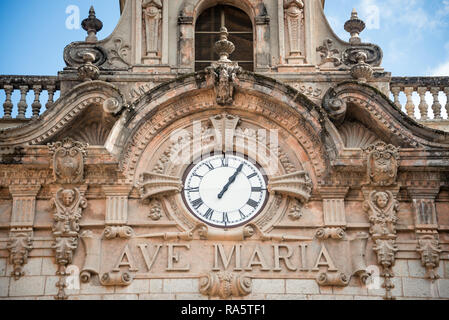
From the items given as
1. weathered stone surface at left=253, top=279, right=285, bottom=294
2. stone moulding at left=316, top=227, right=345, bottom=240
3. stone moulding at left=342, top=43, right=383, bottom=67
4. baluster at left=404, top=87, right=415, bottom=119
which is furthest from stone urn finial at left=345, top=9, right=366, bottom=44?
weathered stone surface at left=253, top=279, right=285, bottom=294

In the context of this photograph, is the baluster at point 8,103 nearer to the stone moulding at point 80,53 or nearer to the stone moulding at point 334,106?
the stone moulding at point 80,53

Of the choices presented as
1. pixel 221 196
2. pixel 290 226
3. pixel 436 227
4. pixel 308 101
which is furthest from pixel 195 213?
pixel 436 227

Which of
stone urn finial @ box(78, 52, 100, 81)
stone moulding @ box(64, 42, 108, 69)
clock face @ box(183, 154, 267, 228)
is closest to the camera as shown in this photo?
clock face @ box(183, 154, 267, 228)

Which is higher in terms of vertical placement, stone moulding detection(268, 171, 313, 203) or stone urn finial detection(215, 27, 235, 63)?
stone urn finial detection(215, 27, 235, 63)

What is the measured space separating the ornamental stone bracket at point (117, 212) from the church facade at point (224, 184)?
0.06 feet

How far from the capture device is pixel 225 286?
13.5 meters

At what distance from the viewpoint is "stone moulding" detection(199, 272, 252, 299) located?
44.3 ft

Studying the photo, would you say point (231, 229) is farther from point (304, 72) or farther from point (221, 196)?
point (304, 72)

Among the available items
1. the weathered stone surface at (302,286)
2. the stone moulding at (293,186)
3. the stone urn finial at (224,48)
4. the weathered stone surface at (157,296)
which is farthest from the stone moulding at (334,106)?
the weathered stone surface at (157,296)

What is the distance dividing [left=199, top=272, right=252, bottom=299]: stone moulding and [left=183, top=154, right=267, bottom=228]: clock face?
Result: 0.82 metres

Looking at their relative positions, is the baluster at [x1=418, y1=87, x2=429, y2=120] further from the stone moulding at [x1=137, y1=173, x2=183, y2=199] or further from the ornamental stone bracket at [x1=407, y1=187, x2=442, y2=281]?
the stone moulding at [x1=137, y1=173, x2=183, y2=199]

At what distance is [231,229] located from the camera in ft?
45.9

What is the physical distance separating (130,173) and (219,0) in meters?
3.58
